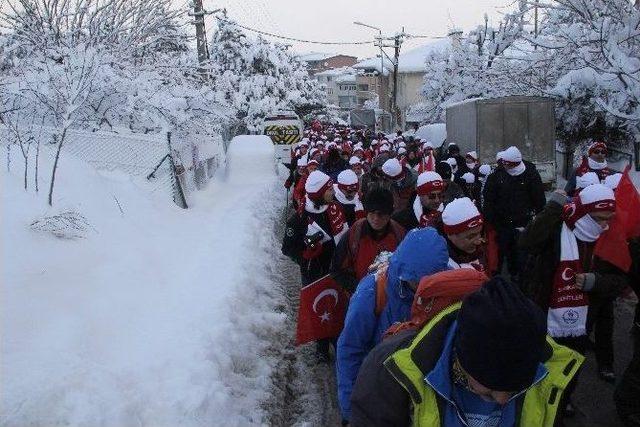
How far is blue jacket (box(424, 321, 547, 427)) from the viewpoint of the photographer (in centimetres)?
172

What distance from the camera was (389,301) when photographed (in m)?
2.70

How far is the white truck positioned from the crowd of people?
7940 mm

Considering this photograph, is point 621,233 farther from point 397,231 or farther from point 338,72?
point 338,72

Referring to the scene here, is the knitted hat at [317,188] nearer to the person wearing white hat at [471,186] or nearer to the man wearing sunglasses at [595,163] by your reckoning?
the man wearing sunglasses at [595,163]

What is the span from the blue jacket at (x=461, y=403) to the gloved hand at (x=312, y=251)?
11.5 feet

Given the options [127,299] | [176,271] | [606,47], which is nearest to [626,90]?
[606,47]

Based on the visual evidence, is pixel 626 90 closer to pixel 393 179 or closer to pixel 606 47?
pixel 606 47

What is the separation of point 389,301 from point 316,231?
263 centimetres

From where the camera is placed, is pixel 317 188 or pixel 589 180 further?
pixel 589 180

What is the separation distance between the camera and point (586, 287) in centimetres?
384

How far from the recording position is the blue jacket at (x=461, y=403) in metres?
1.72

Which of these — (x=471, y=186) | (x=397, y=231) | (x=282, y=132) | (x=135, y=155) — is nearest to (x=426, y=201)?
(x=397, y=231)

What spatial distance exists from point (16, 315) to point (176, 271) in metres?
2.89

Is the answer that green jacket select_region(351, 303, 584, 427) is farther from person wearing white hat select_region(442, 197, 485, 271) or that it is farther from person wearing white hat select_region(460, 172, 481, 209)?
person wearing white hat select_region(460, 172, 481, 209)
